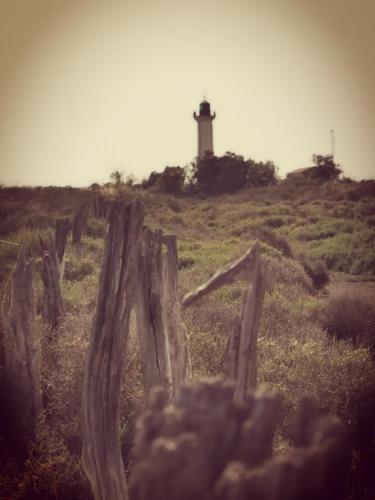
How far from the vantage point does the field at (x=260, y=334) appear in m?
5.71

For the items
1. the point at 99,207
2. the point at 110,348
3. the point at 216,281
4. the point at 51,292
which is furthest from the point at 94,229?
the point at 216,281

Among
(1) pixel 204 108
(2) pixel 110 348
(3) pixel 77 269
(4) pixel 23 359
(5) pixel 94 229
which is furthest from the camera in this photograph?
(1) pixel 204 108

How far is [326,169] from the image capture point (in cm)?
4241

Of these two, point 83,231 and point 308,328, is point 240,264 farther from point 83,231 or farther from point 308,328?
point 83,231

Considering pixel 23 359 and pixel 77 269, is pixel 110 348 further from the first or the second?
pixel 77 269

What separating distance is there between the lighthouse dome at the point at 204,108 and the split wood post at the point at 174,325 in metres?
62.5

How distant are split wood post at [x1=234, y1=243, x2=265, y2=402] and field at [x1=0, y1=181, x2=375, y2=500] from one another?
0.65 meters

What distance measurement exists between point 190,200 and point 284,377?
102ft

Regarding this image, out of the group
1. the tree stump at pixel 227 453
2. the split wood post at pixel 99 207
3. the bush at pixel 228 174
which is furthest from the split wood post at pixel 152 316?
the bush at pixel 228 174

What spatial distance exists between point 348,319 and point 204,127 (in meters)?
56.0

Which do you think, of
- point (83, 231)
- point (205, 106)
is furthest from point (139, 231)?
point (205, 106)

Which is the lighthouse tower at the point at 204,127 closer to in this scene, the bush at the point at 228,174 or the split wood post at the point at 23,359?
the bush at the point at 228,174

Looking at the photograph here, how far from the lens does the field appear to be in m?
5.71

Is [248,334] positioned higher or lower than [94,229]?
lower
